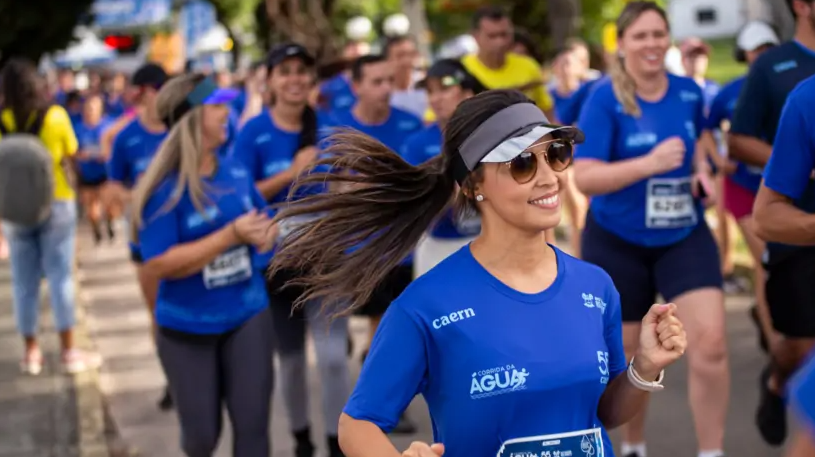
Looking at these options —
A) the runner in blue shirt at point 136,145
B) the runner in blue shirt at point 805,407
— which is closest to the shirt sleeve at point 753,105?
the runner in blue shirt at point 805,407

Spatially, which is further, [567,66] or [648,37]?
[567,66]

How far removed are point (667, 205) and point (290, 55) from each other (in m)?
2.19

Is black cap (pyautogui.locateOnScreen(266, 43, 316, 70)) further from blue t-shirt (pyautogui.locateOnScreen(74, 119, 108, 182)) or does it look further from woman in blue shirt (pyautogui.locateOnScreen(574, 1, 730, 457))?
blue t-shirt (pyautogui.locateOnScreen(74, 119, 108, 182))

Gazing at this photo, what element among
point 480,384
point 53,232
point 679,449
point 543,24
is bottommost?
point 543,24

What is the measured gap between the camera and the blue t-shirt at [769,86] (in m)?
5.59

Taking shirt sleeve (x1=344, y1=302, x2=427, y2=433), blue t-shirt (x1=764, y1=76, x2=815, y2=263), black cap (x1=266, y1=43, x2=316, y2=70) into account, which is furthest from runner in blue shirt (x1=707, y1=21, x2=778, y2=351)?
shirt sleeve (x1=344, y1=302, x2=427, y2=433)

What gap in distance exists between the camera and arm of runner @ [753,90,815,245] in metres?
4.59

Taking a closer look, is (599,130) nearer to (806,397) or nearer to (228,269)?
(228,269)

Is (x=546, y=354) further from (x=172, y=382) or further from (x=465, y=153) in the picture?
(x=172, y=382)

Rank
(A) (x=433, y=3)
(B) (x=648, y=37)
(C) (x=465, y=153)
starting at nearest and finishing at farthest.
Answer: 1. (C) (x=465, y=153)
2. (B) (x=648, y=37)
3. (A) (x=433, y=3)

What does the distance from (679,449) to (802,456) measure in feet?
17.7

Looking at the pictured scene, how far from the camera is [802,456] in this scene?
170 centimetres

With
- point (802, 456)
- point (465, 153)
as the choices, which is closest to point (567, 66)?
point (465, 153)

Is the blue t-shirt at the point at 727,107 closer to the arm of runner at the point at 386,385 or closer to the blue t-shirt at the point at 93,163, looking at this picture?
the arm of runner at the point at 386,385
